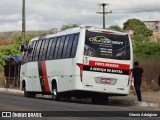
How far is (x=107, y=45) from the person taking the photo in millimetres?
22328

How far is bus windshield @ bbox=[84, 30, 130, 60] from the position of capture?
22.0 m

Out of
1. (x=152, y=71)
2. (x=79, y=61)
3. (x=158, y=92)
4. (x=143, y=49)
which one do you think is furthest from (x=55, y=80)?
(x=143, y=49)

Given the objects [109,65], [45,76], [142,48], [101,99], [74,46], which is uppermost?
[74,46]

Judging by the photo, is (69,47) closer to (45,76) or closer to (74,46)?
(74,46)

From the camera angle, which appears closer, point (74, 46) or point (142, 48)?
point (74, 46)

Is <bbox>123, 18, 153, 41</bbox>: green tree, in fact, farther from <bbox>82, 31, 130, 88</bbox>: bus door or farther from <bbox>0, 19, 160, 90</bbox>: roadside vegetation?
<bbox>82, 31, 130, 88</bbox>: bus door

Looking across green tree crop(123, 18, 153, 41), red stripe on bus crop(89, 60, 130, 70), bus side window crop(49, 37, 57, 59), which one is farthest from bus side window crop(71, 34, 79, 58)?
green tree crop(123, 18, 153, 41)

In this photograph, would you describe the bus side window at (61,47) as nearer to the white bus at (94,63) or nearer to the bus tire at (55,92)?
the white bus at (94,63)

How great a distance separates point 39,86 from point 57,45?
329 centimetres

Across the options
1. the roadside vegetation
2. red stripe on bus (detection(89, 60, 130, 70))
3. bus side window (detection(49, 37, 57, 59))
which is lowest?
the roadside vegetation

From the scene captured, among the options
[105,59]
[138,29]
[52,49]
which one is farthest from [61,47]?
[138,29]

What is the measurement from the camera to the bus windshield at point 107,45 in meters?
22.0

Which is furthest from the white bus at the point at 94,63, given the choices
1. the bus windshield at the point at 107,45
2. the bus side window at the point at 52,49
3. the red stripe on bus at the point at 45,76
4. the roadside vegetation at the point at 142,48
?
the roadside vegetation at the point at 142,48

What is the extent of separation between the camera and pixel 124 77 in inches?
881
